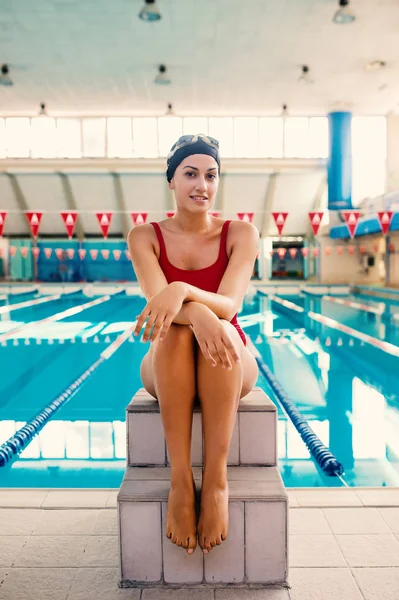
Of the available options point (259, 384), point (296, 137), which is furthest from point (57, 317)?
point (296, 137)

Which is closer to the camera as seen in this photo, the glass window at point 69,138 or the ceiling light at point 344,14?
the ceiling light at point 344,14

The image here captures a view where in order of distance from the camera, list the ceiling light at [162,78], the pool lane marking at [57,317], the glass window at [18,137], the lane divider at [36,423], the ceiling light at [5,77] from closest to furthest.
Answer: the lane divider at [36,423]
the pool lane marking at [57,317]
the ceiling light at [5,77]
the ceiling light at [162,78]
the glass window at [18,137]

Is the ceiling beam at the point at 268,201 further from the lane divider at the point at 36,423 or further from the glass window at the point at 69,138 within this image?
the lane divider at the point at 36,423

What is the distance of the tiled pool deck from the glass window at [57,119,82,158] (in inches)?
690

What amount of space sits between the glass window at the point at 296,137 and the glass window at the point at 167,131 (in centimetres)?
381

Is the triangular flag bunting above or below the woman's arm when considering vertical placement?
above

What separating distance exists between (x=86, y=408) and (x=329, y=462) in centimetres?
235

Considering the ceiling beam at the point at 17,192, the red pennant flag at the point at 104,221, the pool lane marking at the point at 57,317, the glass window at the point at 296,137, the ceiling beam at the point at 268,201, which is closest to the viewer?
the pool lane marking at the point at 57,317

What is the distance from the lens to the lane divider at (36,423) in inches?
140

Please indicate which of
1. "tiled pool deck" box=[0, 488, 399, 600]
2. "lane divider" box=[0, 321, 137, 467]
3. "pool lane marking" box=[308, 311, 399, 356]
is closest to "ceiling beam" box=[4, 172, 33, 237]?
"pool lane marking" box=[308, 311, 399, 356]

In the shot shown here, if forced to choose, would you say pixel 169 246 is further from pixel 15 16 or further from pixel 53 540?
pixel 15 16

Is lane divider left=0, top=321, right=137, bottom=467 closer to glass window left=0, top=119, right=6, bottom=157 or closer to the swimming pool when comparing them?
the swimming pool

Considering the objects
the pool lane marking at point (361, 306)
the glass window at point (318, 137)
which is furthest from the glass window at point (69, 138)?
the pool lane marking at point (361, 306)

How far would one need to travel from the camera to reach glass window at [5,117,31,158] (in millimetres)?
18297
